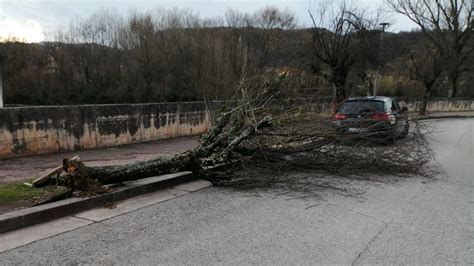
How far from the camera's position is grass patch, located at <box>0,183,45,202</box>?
242 inches

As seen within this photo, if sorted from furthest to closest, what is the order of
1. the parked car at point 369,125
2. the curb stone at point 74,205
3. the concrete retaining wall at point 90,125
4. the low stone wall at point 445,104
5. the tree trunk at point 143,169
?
1. the low stone wall at point 445,104
2. the concrete retaining wall at point 90,125
3. the parked car at point 369,125
4. the tree trunk at point 143,169
5. the curb stone at point 74,205

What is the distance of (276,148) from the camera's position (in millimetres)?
8336

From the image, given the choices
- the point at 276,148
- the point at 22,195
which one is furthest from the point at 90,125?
the point at 276,148

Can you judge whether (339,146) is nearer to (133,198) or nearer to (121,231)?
(133,198)

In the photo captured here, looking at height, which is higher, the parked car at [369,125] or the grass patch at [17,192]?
the parked car at [369,125]

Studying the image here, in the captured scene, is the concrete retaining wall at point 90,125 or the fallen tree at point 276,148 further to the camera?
the concrete retaining wall at point 90,125

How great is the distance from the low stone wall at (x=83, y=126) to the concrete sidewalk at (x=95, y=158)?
0.97 ft

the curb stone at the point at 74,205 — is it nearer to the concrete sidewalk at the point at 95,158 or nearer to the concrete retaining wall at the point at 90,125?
the concrete sidewalk at the point at 95,158

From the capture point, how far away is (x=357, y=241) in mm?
4973

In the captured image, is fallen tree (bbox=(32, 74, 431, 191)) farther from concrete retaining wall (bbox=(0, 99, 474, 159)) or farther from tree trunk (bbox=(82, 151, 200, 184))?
concrete retaining wall (bbox=(0, 99, 474, 159))

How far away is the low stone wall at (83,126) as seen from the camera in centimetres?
958

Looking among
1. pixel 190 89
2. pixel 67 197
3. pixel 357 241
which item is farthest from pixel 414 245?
pixel 190 89

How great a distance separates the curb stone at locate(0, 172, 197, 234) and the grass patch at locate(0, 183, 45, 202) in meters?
0.57

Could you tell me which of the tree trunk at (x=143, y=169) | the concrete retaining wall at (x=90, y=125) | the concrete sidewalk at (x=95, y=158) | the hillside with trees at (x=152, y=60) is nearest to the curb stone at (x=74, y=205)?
the tree trunk at (x=143, y=169)
